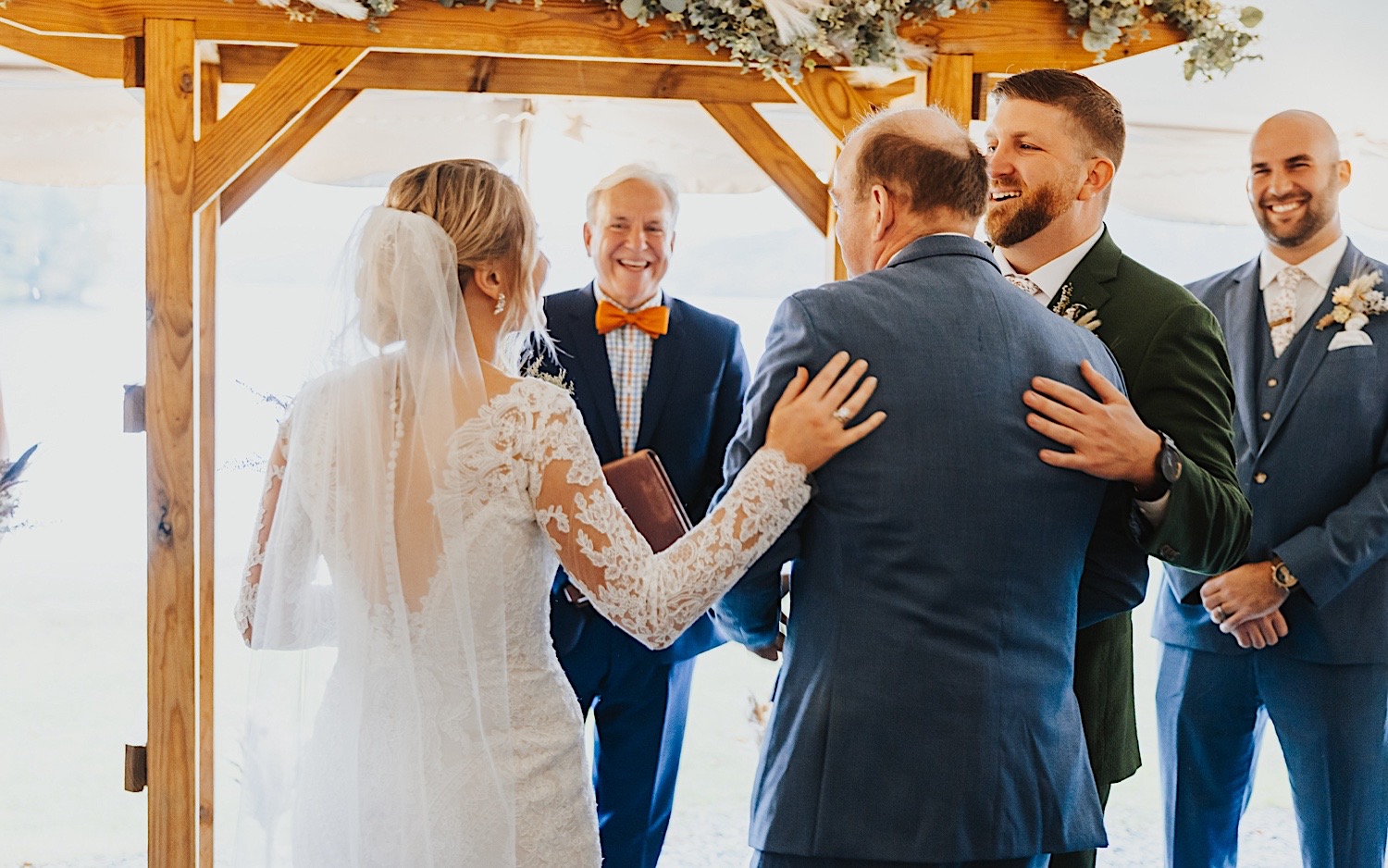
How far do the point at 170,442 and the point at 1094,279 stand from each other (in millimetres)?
2296

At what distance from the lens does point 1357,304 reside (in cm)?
312

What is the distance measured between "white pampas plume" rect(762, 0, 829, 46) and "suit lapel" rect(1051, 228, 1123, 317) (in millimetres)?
1077

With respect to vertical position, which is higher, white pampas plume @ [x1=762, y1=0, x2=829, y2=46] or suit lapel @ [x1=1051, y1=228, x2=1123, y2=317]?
white pampas plume @ [x1=762, y1=0, x2=829, y2=46]

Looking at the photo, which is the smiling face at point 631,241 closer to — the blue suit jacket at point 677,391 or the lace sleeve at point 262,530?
the blue suit jacket at point 677,391

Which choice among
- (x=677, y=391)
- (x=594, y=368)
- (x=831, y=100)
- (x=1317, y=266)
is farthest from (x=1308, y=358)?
(x=594, y=368)

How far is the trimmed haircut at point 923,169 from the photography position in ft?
5.96

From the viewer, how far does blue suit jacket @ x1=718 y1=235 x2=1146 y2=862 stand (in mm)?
1701

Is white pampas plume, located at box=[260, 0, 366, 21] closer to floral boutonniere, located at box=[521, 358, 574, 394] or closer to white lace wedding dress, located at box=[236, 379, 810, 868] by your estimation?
floral boutonniere, located at box=[521, 358, 574, 394]

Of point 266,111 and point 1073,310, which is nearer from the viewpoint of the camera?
point 1073,310

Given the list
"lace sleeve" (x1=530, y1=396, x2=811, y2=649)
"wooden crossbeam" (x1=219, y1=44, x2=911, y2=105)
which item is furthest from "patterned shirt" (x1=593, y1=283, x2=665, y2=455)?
"lace sleeve" (x1=530, y1=396, x2=811, y2=649)

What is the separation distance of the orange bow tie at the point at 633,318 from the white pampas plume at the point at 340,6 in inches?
39.3

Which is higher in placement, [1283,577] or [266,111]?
[266,111]

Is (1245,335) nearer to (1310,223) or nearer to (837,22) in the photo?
(1310,223)

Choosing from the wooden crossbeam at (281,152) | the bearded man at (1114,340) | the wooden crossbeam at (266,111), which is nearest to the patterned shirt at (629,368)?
the wooden crossbeam at (266,111)
